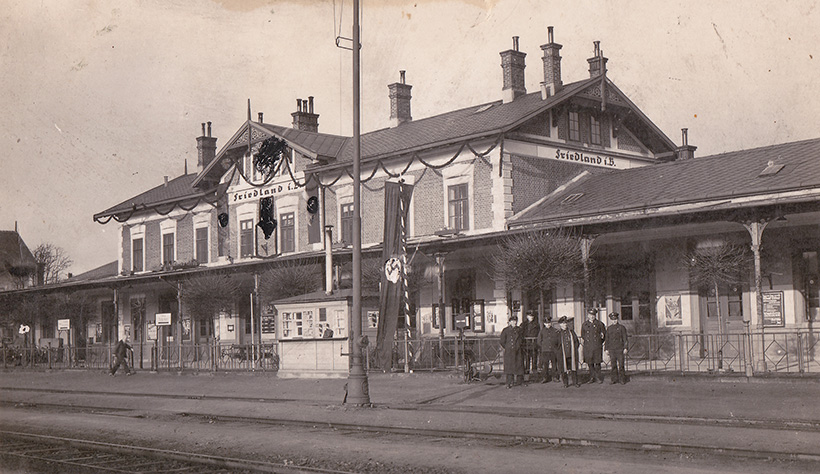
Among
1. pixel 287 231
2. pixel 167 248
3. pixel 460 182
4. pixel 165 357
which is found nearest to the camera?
pixel 460 182

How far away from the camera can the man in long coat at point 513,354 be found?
1847cm

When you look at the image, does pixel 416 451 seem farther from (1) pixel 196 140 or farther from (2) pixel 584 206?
(1) pixel 196 140

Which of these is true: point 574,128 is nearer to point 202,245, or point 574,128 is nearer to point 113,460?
point 202,245

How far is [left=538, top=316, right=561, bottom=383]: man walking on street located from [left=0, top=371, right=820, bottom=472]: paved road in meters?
0.59

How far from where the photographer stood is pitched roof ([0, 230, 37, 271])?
58594 mm

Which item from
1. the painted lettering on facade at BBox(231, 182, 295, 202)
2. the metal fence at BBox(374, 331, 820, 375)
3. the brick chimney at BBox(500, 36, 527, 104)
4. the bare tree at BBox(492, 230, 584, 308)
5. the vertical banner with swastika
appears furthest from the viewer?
the painted lettering on facade at BBox(231, 182, 295, 202)

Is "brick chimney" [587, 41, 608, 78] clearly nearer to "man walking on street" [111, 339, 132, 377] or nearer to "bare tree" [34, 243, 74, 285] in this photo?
"man walking on street" [111, 339, 132, 377]

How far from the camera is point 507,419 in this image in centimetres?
1414

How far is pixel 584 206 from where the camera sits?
25.4m

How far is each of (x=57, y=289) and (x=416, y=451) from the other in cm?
3289

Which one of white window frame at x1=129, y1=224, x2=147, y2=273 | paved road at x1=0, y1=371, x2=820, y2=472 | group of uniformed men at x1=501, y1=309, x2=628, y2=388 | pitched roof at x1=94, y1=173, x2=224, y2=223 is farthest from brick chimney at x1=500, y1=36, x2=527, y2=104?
white window frame at x1=129, y1=224, x2=147, y2=273

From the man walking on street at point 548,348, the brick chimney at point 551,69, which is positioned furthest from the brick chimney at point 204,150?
the man walking on street at point 548,348

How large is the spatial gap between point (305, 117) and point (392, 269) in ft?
61.9

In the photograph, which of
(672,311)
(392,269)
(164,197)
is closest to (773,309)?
(672,311)
